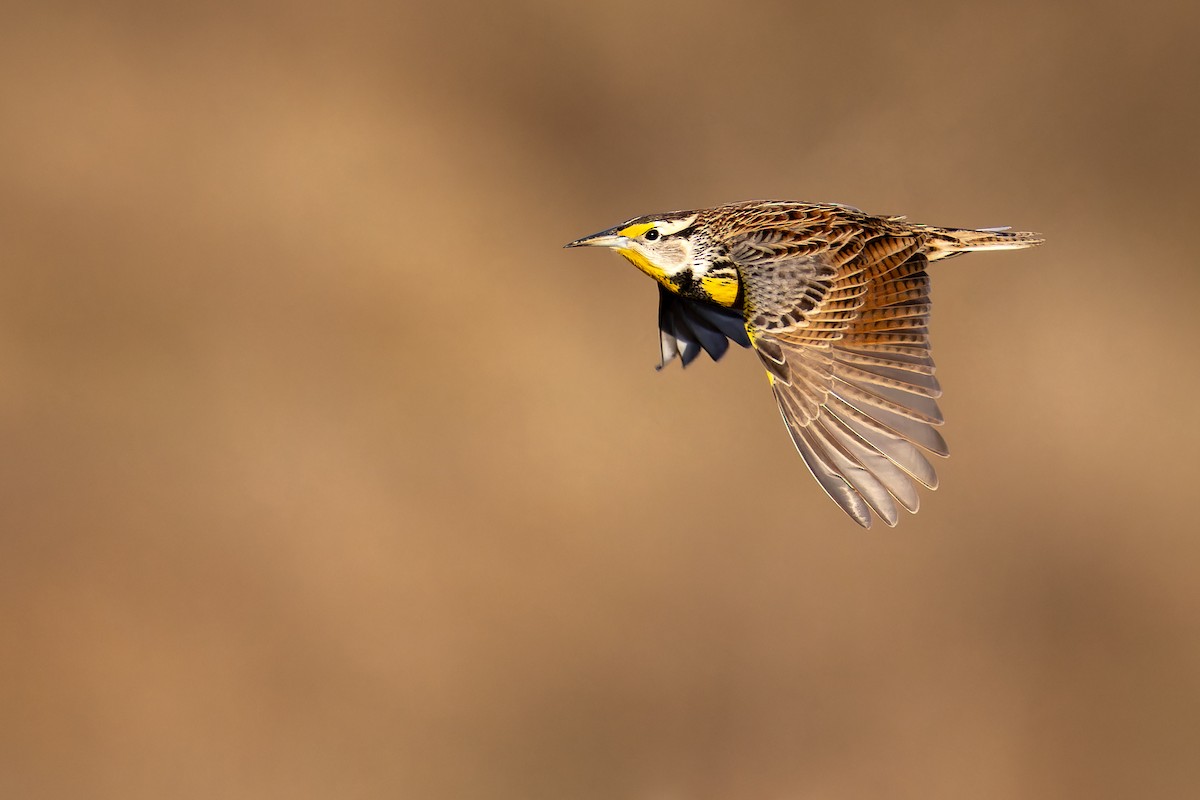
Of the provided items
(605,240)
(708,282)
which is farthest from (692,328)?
(605,240)

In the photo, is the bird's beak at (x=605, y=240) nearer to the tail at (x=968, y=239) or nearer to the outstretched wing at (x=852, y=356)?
the outstretched wing at (x=852, y=356)

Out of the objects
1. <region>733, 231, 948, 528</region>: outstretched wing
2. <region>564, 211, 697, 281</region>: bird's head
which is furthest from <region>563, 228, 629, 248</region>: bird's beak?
<region>733, 231, 948, 528</region>: outstretched wing

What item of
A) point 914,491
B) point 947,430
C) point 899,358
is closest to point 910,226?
point 899,358

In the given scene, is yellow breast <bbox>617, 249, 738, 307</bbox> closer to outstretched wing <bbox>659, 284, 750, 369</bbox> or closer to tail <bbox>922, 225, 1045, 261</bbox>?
outstretched wing <bbox>659, 284, 750, 369</bbox>

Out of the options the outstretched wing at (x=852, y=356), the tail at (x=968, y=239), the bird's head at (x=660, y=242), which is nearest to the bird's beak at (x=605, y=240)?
the bird's head at (x=660, y=242)

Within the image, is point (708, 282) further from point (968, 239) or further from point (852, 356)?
point (968, 239)

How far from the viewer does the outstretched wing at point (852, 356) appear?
918mm

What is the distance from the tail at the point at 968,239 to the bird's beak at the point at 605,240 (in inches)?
12.9

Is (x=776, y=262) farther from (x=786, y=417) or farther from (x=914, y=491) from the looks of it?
(x=914, y=491)

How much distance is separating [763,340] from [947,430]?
8.69 ft

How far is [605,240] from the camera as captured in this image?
0.96 metres

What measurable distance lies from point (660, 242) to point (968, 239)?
12.9 inches

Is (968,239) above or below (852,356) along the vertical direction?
above

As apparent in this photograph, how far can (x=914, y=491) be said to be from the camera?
0.87m
